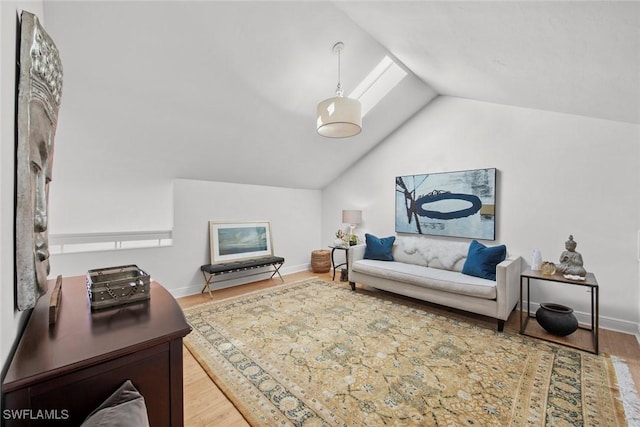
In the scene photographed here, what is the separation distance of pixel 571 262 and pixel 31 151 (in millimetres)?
3945

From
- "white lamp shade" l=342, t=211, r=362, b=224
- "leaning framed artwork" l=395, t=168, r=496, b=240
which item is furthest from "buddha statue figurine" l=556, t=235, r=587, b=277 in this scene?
"white lamp shade" l=342, t=211, r=362, b=224

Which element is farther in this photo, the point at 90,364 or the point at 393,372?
the point at 393,372

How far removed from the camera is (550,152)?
3074mm

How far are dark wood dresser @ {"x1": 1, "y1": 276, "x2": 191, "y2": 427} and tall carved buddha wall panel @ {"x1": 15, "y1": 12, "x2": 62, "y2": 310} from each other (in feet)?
0.55

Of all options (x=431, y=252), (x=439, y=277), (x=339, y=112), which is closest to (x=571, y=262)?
(x=439, y=277)

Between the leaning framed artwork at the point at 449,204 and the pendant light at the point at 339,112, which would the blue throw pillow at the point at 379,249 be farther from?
the pendant light at the point at 339,112

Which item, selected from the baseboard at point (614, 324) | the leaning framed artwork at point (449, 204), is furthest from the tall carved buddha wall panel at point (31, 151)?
the baseboard at point (614, 324)

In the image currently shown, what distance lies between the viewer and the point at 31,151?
91 centimetres

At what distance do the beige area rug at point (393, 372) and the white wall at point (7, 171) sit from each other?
129 cm

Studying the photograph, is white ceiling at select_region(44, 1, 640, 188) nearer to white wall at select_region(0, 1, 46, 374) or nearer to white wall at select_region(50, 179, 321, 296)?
white wall at select_region(50, 179, 321, 296)

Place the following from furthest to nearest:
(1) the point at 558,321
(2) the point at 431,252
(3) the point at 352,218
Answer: (3) the point at 352,218 → (2) the point at 431,252 → (1) the point at 558,321

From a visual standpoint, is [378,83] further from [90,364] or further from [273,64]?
[90,364]

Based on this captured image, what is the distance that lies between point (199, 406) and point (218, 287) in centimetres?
250

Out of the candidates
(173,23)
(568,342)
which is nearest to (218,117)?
(173,23)
